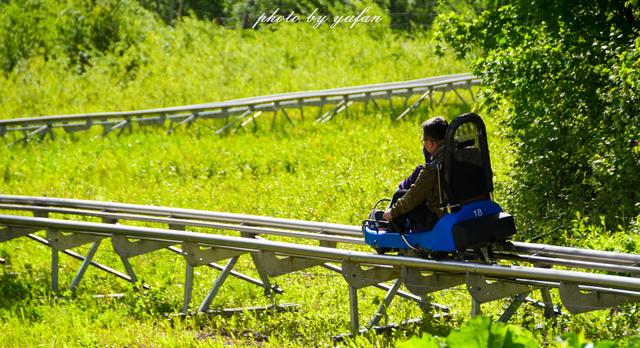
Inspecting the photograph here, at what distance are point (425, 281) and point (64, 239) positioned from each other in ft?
14.5

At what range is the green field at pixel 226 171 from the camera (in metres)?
9.43

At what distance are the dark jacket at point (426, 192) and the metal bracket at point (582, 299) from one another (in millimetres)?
1258

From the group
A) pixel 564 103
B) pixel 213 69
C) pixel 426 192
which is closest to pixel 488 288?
pixel 426 192

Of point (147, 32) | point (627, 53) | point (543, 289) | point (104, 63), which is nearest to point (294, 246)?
point (543, 289)

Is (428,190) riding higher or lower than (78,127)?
higher

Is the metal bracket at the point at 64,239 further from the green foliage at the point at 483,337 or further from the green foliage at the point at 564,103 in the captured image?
the green foliage at the point at 483,337

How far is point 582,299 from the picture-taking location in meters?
7.79

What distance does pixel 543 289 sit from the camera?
8.66 metres

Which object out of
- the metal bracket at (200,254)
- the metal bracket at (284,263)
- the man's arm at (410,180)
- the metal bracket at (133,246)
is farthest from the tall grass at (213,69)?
the man's arm at (410,180)

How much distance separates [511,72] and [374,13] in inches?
976

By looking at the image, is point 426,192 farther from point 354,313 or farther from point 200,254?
point 200,254

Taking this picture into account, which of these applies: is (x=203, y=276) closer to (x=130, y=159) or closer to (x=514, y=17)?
(x=514, y=17)

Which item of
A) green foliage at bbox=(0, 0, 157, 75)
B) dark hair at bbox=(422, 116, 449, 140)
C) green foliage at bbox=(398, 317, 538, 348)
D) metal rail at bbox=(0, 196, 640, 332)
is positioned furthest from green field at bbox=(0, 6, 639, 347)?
green foliage at bbox=(398, 317, 538, 348)

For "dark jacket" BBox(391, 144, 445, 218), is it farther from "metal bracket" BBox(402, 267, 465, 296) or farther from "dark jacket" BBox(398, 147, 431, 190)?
"metal bracket" BBox(402, 267, 465, 296)
